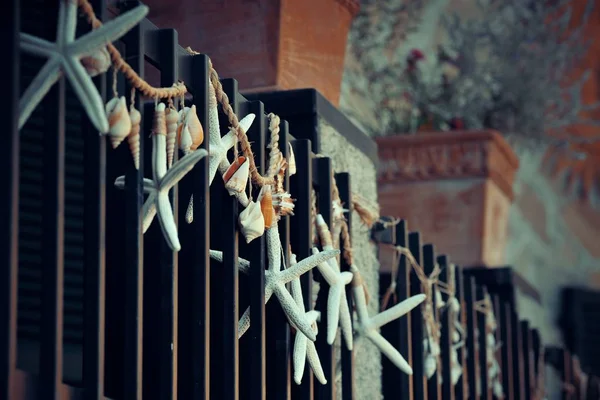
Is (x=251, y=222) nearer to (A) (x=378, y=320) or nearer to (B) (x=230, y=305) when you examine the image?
(B) (x=230, y=305)

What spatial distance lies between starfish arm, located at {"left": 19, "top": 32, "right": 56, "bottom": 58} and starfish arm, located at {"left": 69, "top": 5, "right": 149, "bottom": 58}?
24 millimetres

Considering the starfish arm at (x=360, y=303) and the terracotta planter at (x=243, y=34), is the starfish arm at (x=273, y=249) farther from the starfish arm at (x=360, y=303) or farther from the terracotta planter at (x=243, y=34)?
the terracotta planter at (x=243, y=34)

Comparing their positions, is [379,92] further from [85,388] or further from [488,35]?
[85,388]

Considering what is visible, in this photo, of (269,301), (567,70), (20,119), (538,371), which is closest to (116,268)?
(20,119)

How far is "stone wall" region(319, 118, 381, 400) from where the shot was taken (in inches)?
99.2

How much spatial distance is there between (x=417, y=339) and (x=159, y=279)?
4.04 feet

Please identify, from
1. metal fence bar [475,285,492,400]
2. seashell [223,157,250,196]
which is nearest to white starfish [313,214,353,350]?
seashell [223,157,250,196]

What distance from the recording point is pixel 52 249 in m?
→ 1.34

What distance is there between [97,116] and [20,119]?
106 mm

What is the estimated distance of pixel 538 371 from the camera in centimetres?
441

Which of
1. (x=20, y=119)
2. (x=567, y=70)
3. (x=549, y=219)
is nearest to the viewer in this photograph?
(x=20, y=119)

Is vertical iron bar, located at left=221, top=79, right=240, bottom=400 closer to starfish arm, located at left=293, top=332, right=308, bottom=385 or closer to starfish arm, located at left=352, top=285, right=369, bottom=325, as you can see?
starfish arm, located at left=293, top=332, right=308, bottom=385

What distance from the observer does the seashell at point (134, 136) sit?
147 centimetres

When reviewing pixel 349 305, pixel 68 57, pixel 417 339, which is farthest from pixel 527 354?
pixel 68 57
